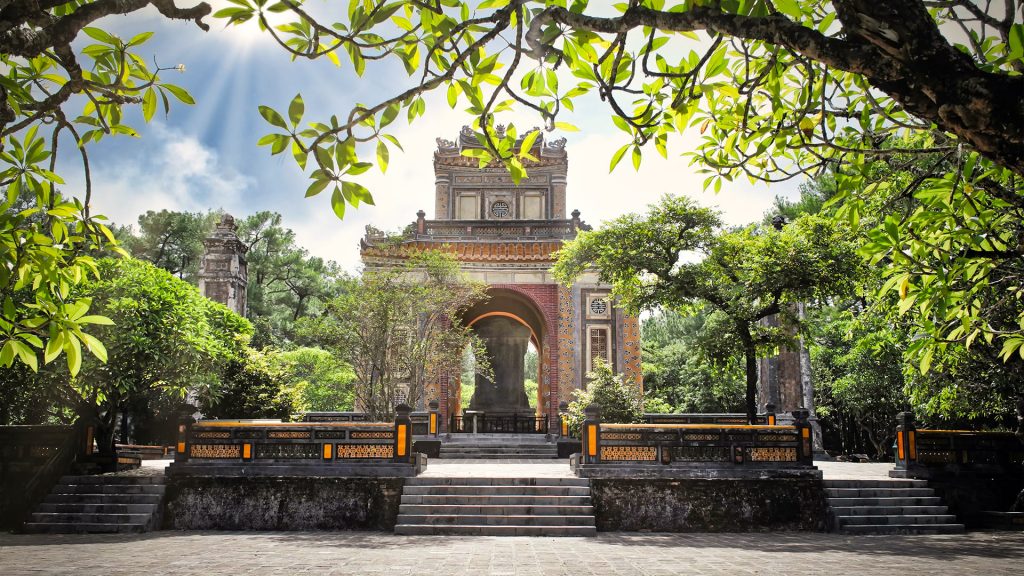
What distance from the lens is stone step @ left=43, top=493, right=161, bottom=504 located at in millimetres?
11055

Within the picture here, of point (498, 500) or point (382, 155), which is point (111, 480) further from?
point (382, 155)

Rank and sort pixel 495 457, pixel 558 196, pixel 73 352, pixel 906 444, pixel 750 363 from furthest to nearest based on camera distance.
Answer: pixel 558 196, pixel 495 457, pixel 750 363, pixel 906 444, pixel 73 352

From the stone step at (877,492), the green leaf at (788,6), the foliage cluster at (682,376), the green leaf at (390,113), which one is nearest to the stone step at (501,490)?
the stone step at (877,492)

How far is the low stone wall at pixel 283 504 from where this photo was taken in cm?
1101

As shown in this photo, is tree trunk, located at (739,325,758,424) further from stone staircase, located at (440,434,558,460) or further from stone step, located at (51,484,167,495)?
stone step, located at (51,484,167,495)

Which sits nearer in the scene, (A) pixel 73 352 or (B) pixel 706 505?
(A) pixel 73 352

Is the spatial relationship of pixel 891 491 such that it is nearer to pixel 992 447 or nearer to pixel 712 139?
pixel 992 447

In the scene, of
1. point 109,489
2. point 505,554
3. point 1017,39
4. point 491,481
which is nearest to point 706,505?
point 491,481

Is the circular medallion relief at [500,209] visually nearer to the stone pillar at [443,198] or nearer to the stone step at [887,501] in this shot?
the stone pillar at [443,198]

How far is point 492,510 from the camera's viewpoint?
34.6 ft

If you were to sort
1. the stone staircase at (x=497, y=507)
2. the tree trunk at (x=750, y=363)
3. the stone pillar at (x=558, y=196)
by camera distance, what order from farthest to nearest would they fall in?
the stone pillar at (x=558, y=196) < the tree trunk at (x=750, y=363) < the stone staircase at (x=497, y=507)

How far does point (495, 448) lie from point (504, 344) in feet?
23.5

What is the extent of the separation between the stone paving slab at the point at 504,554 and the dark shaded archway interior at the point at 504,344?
13.6 meters

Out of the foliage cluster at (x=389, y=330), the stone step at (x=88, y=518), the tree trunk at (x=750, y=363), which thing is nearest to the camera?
the stone step at (x=88, y=518)
